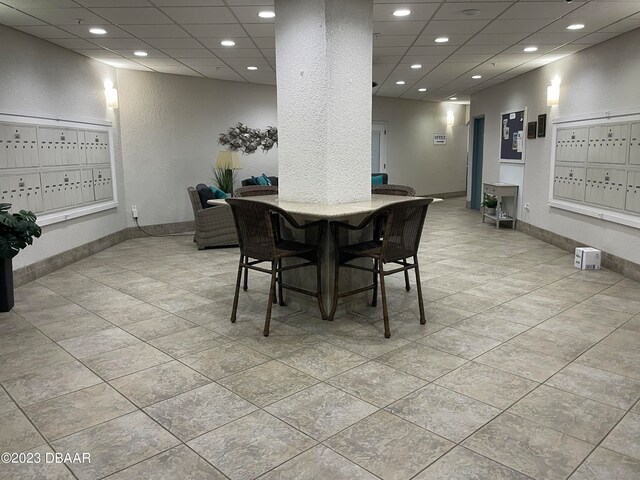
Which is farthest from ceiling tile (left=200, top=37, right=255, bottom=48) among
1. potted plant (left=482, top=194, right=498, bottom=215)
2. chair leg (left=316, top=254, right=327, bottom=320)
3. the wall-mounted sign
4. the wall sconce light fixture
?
the wall sconce light fixture

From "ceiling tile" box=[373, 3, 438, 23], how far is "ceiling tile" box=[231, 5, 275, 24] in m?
0.98

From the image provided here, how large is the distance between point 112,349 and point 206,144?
5525 millimetres

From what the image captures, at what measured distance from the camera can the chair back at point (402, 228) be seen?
319cm

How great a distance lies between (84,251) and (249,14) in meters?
3.56

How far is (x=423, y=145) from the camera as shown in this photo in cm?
1239

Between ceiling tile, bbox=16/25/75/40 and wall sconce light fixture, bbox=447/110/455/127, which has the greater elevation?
ceiling tile, bbox=16/25/75/40

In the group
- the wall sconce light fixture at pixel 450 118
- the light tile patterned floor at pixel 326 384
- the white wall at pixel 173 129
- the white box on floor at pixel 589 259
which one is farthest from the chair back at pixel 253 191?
the wall sconce light fixture at pixel 450 118

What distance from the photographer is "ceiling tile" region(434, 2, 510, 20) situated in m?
4.12

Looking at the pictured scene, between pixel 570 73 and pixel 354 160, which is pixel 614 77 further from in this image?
pixel 354 160

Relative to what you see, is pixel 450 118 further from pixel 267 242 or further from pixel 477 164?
pixel 267 242

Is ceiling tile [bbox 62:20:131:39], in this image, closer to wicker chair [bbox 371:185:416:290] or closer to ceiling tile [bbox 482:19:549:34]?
wicker chair [bbox 371:185:416:290]

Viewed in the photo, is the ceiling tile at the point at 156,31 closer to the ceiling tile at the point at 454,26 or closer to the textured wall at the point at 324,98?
the textured wall at the point at 324,98

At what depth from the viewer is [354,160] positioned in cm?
388

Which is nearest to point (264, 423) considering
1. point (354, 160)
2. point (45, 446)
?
point (45, 446)
